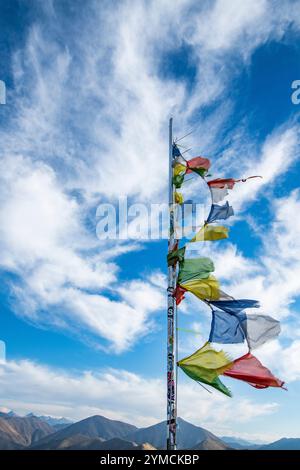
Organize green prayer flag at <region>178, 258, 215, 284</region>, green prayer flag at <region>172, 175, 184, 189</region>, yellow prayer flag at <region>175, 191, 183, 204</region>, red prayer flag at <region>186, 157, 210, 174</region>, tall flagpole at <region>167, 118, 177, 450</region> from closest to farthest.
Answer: tall flagpole at <region>167, 118, 177, 450</region> < green prayer flag at <region>178, 258, 215, 284</region> < yellow prayer flag at <region>175, 191, 183, 204</region> < green prayer flag at <region>172, 175, 184, 189</region> < red prayer flag at <region>186, 157, 210, 174</region>

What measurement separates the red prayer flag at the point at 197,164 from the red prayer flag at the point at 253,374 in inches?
389

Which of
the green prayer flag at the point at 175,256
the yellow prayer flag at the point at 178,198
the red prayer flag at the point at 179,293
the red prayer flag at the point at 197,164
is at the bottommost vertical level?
the red prayer flag at the point at 179,293

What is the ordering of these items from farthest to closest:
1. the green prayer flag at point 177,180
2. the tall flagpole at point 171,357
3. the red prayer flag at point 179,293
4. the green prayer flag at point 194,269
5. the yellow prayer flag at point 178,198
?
the green prayer flag at point 177,180
the yellow prayer flag at point 178,198
the green prayer flag at point 194,269
the red prayer flag at point 179,293
the tall flagpole at point 171,357


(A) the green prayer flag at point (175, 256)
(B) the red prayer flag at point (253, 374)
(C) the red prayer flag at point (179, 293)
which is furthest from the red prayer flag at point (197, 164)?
(B) the red prayer flag at point (253, 374)

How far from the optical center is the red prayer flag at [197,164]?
2092 centimetres

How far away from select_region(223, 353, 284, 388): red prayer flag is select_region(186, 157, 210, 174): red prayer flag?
9877 mm

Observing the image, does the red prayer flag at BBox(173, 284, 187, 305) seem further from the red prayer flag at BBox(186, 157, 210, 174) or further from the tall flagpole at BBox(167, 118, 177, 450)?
the red prayer flag at BBox(186, 157, 210, 174)

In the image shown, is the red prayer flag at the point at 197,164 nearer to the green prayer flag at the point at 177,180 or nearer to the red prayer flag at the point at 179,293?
the green prayer flag at the point at 177,180

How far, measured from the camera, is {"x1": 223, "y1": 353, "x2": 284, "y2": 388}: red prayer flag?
1645cm

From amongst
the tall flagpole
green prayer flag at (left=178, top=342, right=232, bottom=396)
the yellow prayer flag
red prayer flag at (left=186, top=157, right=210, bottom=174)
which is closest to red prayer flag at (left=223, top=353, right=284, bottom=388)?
green prayer flag at (left=178, top=342, right=232, bottom=396)

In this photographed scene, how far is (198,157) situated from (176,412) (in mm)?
12582
